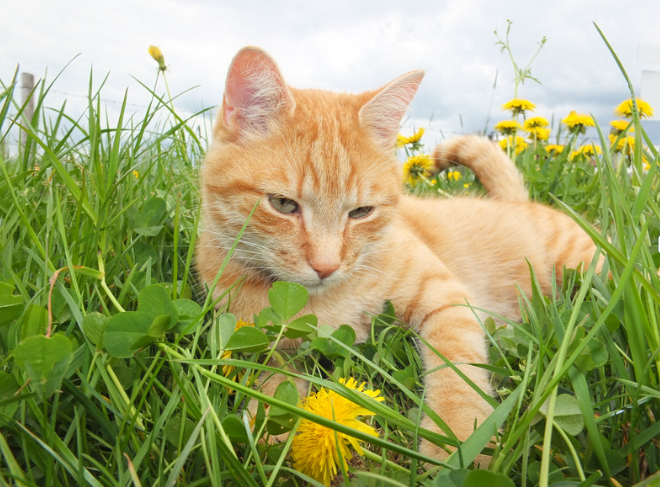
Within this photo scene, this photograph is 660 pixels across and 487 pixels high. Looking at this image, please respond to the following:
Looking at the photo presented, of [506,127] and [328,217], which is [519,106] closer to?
[506,127]

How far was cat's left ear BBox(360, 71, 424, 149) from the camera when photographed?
154 cm

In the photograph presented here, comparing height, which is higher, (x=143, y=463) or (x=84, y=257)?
(x=84, y=257)

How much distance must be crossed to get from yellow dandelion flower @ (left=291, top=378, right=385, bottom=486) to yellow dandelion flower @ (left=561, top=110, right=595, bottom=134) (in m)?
3.14

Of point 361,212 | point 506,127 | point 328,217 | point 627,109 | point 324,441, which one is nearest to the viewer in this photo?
point 324,441

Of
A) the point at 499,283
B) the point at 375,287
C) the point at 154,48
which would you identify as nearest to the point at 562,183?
the point at 499,283

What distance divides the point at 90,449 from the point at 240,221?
72cm

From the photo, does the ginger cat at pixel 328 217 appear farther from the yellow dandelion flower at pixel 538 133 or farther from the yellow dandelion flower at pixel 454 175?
the yellow dandelion flower at pixel 538 133

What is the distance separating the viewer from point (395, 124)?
1641 mm

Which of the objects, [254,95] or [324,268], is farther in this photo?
[254,95]

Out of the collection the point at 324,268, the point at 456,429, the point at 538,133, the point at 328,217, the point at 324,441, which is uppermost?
the point at 538,133

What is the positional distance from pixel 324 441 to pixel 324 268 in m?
0.56

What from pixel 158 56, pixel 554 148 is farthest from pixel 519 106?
pixel 158 56

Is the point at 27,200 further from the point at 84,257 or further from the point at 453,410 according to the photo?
the point at 453,410

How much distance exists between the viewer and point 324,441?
81 centimetres
